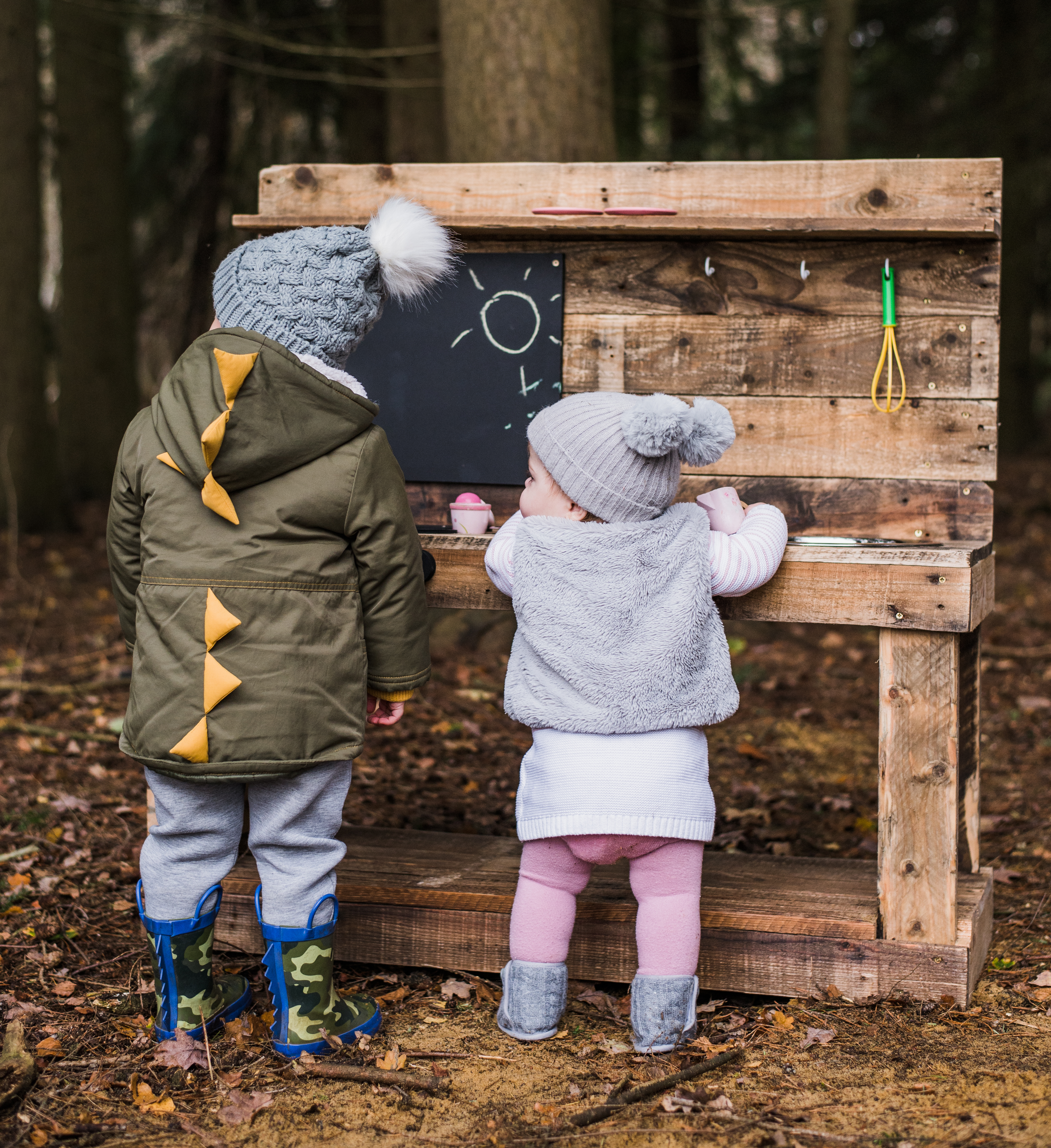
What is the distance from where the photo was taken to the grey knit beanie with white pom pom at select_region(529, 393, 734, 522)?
2.67 metres

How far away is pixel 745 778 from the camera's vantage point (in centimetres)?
500

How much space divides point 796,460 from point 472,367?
3.42ft

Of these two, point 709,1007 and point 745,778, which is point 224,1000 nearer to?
point 709,1007

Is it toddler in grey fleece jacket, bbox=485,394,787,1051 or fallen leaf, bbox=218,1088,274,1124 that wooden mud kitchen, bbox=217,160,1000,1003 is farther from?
fallen leaf, bbox=218,1088,274,1124

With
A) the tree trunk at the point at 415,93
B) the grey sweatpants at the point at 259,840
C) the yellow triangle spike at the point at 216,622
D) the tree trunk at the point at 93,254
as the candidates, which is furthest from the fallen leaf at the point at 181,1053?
the tree trunk at the point at 93,254

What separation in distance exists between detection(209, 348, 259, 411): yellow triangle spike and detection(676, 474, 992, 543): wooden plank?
1474 mm

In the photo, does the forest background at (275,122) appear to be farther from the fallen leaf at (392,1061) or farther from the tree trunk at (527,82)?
the fallen leaf at (392,1061)

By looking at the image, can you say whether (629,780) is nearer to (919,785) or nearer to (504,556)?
(504,556)

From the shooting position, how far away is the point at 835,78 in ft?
24.8

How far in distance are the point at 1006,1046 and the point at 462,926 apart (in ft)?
4.57

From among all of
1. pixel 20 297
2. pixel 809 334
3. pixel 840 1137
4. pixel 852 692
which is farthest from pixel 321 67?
pixel 840 1137

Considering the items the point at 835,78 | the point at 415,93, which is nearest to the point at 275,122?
the point at 415,93

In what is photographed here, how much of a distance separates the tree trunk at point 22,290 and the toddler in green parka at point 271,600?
6301 millimetres

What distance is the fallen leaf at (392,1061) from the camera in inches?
109
